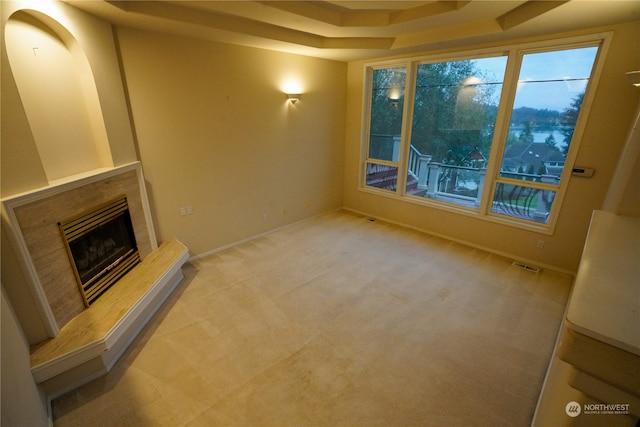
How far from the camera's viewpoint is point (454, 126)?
13.2 feet

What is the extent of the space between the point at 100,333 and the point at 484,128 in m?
4.65

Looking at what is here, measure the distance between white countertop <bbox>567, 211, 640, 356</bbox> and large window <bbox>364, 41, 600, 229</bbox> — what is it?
8.02ft

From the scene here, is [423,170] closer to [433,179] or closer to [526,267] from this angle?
[433,179]

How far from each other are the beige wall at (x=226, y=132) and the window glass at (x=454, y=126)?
59.1 inches

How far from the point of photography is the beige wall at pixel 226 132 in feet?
9.79

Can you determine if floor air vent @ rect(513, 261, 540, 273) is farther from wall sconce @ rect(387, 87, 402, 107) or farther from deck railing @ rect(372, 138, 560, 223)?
wall sconce @ rect(387, 87, 402, 107)

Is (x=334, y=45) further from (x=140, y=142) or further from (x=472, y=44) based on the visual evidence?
(x=140, y=142)

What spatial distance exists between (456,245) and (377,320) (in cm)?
219

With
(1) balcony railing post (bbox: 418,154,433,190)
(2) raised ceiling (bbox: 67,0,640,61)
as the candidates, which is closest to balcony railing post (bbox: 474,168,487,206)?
(1) balcony railing post (bbox: 418,154,433,190)

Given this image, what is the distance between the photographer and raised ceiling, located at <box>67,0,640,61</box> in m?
2.30

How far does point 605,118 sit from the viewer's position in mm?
2824

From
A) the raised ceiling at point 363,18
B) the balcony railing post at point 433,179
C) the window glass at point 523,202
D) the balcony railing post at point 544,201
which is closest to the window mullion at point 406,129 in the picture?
the balcony railing post at point 433,179

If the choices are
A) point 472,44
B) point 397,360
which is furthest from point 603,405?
point 472,44

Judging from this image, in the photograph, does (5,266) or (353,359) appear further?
(353,359)
